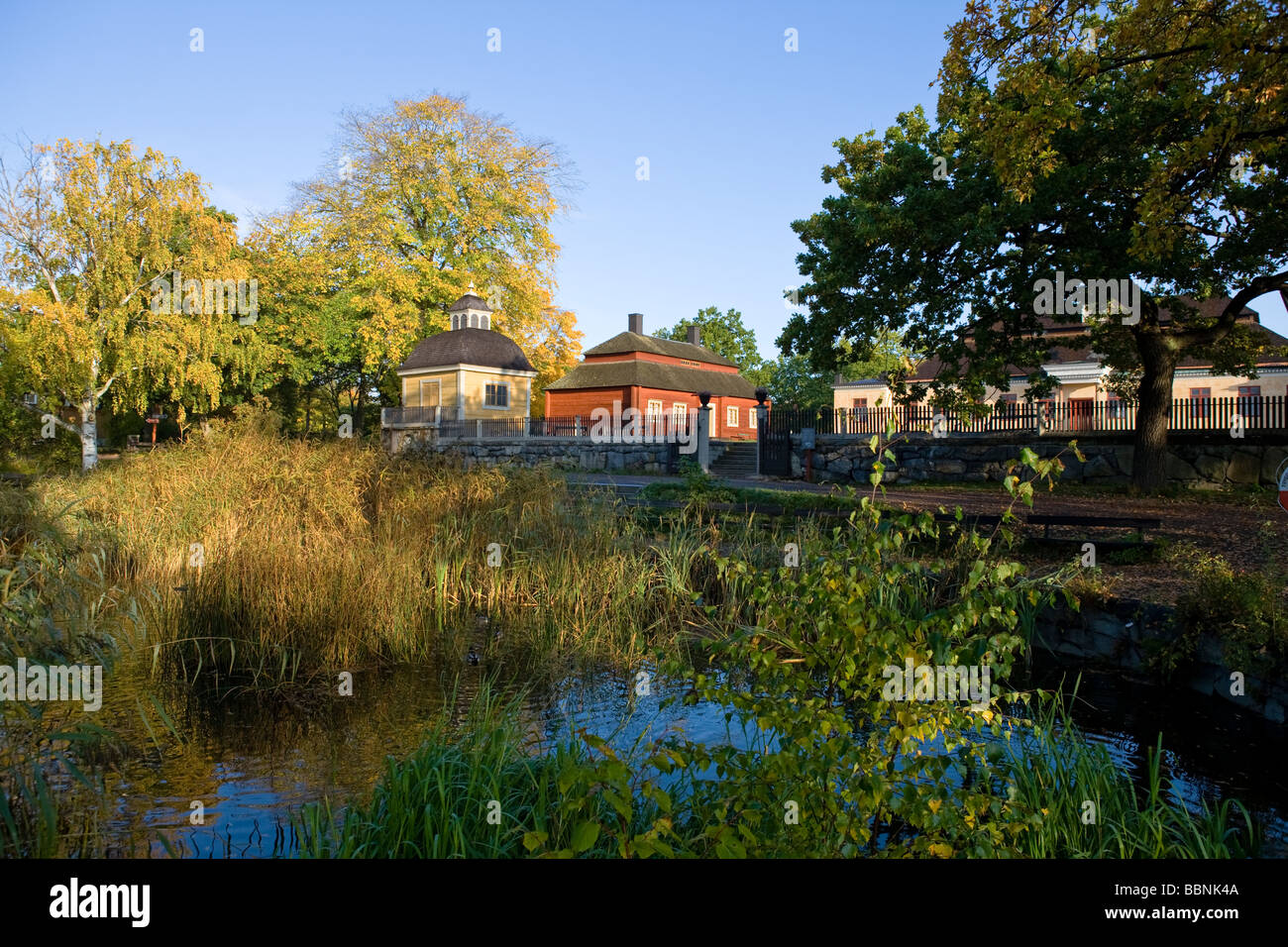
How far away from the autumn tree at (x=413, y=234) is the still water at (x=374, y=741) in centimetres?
2897

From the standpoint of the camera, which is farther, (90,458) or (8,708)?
(90,458)

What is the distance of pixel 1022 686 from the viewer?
22.2 feet

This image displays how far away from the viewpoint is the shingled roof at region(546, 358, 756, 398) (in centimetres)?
3900

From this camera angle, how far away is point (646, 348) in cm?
4228

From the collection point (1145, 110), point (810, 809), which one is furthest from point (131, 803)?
point (1145, 110)

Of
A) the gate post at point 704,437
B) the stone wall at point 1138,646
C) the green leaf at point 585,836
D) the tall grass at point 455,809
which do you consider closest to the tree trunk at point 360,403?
the gate post at point 704,437

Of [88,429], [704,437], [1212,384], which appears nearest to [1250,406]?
[704,437]

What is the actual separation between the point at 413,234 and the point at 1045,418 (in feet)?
89.7

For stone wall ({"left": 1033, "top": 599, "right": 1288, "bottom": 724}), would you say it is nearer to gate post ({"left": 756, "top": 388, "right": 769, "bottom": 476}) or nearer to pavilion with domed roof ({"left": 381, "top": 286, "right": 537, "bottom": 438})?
gate post ({"left": 756, "top": 388, "right": 769, "bottom": 476})

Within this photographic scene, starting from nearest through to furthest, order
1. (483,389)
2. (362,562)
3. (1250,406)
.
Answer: (362,562), (1250,406), (483,389)

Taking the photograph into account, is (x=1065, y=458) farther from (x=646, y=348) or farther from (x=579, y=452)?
(x=646, y=348)

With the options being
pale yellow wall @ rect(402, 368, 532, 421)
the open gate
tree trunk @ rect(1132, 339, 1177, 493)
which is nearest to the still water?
tree trunk @ rect(1132, 339, 1177, 493)
